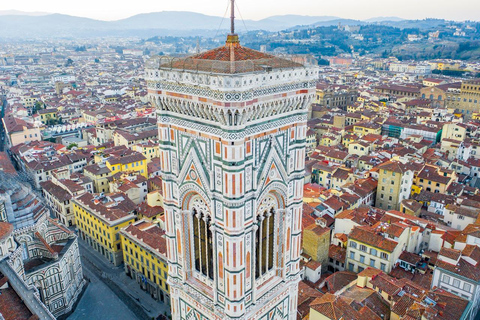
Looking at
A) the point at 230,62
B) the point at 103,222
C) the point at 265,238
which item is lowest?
the point at 103,222

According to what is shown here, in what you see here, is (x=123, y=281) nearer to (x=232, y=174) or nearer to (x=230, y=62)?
(x=232, y=174)

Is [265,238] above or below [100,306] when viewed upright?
above

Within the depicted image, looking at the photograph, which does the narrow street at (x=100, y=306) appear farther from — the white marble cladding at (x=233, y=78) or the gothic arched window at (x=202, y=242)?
the white marble cladding at (x=233, y=78)

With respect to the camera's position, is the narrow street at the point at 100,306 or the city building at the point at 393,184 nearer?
the narrow street at the point at 100,306

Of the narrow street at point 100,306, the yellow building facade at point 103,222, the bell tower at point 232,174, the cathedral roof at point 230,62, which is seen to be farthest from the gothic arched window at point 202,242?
the yellow building facade at point 103,222

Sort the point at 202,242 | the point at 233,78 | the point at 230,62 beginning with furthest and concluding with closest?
→ the point at 202,242
the point at 230,62
the point at 233,78

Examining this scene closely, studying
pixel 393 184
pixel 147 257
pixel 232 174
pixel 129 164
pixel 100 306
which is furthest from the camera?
pixel 129 164

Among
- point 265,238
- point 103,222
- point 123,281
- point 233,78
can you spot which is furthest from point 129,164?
point 233,78
